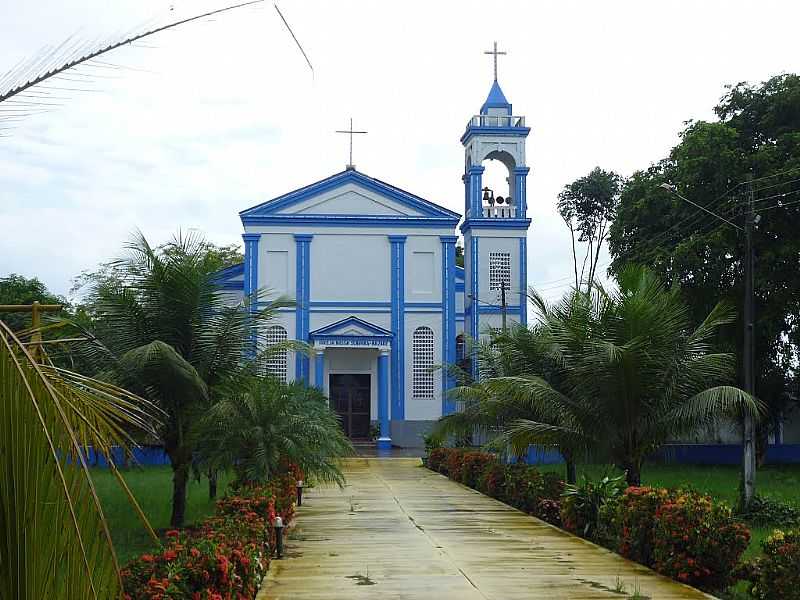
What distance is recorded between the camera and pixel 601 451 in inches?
651

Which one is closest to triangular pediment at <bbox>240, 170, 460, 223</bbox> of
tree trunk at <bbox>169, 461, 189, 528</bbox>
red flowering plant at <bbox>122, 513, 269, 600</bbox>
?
tree trunk at <bbox>169, 461, 189, 528</bbox>

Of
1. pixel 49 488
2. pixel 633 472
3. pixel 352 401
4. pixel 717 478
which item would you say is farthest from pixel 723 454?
pixel 49 488

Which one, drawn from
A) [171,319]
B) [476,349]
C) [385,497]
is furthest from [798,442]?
[171,319]

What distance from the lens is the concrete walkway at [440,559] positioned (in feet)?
34.8

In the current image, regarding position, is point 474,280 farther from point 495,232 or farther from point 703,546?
point 703,546

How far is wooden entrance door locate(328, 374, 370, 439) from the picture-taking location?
1634 inches

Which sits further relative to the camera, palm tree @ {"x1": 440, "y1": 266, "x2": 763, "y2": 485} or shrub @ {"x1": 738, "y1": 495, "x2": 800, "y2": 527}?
shrub @ {"x1": 738, "y1": 495, "x2": 800, "y2": 527}

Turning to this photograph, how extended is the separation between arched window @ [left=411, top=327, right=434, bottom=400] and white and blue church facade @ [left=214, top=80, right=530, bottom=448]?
4cm

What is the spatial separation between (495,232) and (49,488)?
131 ft

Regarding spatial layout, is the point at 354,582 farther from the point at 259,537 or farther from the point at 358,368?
the point at 358,368

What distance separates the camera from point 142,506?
19453 millimetres

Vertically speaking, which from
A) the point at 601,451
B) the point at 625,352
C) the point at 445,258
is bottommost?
the point at 601,451

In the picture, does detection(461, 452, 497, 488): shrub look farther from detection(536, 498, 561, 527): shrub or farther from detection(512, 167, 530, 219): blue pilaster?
detection(512, 167, 530, 219): blue pilaster

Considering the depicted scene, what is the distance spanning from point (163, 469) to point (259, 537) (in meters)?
19.9
